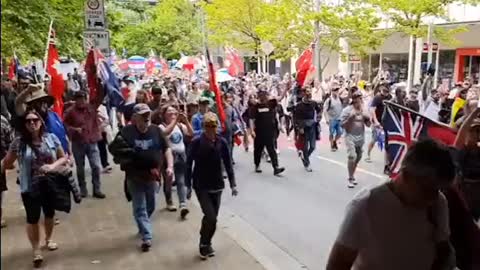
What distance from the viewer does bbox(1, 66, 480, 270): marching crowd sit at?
2.84m

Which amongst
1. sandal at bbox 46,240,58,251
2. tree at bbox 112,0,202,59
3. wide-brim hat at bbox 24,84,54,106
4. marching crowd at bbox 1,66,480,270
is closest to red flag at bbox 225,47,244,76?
marching crowd at bbox 1,66,480,270

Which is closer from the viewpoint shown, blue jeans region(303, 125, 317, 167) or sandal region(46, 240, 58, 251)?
sandal region(46, 240, 58, 251)

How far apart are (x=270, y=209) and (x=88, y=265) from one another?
344 cm

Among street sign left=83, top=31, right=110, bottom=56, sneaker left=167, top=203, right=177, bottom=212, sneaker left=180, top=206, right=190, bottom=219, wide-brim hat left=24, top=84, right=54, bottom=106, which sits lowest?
sneaker left=167, top=203, right=177, bottom=212

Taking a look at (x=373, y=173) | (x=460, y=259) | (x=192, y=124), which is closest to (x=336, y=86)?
(x=373, y=173)

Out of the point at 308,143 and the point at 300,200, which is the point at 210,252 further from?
the point at 308,143

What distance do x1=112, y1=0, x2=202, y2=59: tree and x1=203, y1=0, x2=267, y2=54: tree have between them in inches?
61.5

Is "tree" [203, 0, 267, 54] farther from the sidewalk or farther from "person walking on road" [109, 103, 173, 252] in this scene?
"person walking on road" [109, 103, 173, 252]

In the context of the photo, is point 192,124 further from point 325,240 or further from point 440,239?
point 440,239

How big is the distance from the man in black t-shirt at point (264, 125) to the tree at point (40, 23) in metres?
4.40

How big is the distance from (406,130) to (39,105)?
4.29m

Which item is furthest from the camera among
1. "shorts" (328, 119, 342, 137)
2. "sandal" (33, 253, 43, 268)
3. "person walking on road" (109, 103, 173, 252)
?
"shorts" (328, 119, 342, 137)

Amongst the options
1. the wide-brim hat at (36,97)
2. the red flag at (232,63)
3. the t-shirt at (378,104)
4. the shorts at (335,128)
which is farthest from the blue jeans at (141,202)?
the red flag at (232,63)

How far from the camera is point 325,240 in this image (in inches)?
298
